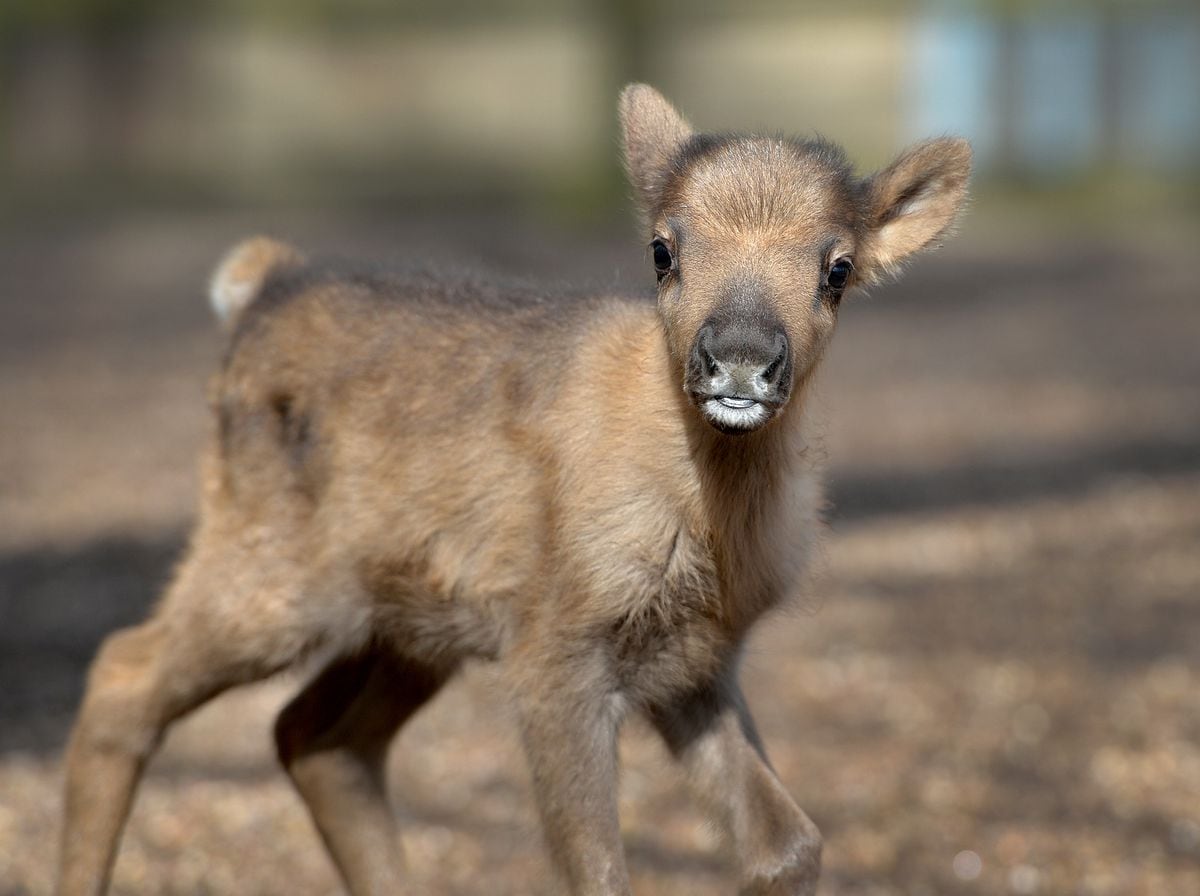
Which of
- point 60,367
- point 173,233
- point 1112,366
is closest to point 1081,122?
point 1112,366

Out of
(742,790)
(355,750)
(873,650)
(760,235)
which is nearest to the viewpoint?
(760,235)

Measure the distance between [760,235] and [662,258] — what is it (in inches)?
11.0

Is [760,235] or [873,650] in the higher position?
[760,235]

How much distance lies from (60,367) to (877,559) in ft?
24.3

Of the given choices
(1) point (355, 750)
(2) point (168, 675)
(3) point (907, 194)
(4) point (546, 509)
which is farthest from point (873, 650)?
(2) point (168, 675)

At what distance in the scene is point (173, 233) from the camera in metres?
20.7

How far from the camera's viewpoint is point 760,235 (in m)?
4.60

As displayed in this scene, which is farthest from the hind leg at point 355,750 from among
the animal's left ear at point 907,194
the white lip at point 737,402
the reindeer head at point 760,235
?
the animal's left ear at point 907,194

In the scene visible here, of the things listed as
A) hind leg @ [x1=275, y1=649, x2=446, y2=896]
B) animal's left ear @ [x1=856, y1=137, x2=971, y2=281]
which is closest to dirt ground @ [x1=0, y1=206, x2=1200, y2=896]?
hind leg @ [x1=275, y1=649, x2=446, y2=896]

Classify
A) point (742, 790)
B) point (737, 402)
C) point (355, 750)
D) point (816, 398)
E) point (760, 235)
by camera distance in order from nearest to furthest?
point (737, 402) → point (760, 235) → point (742, 790) → point (816, 398) → point (355, 750)

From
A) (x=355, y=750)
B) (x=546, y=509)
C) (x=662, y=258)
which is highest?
(x=662, y=258)

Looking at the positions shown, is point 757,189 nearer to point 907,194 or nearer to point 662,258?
point 662,258

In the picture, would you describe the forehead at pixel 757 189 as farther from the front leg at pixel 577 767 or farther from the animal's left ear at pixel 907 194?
the front leg at pixel 577 767

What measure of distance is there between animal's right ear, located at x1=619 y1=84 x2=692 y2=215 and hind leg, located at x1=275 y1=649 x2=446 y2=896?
163 cm
